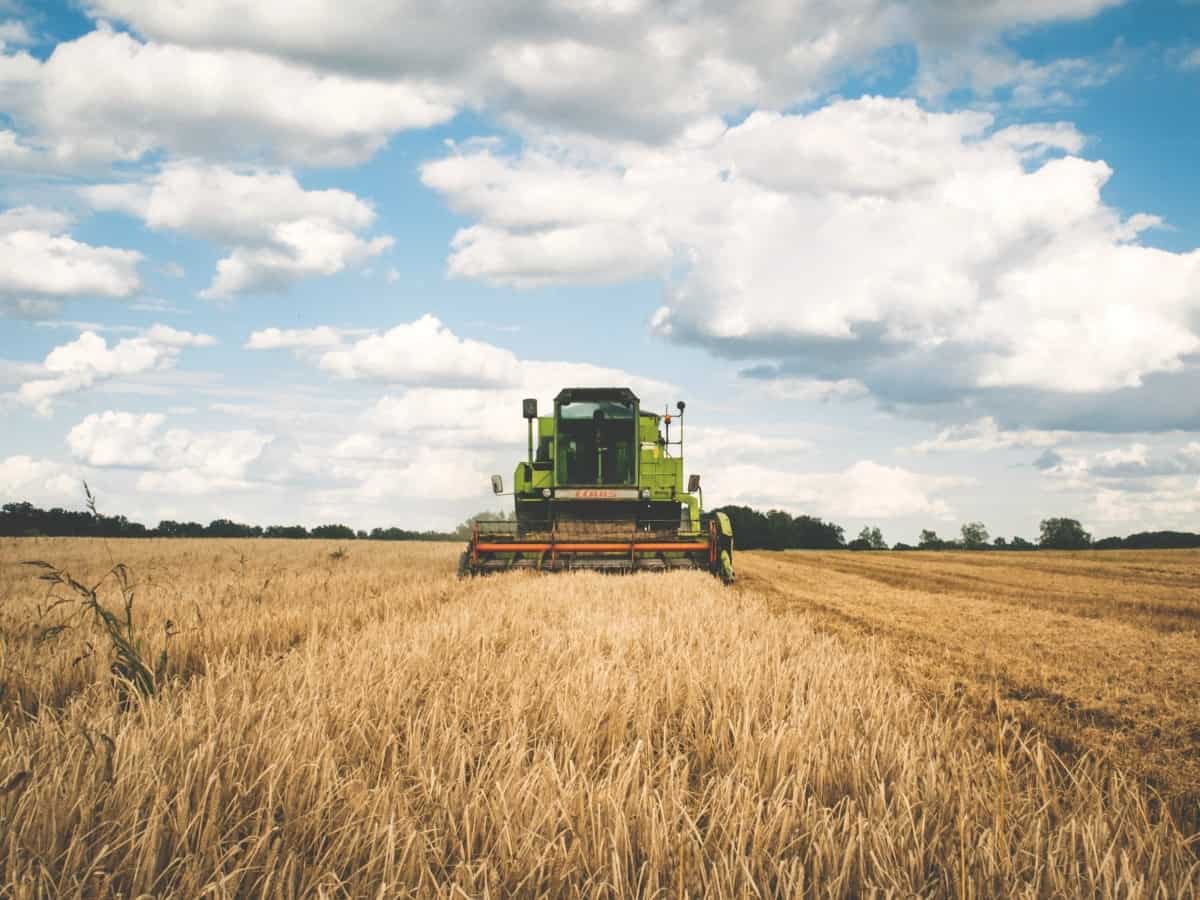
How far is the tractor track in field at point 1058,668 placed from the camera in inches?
179

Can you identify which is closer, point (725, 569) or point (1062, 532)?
point (725, 569)

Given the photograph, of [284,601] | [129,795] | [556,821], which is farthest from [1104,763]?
[284,601]

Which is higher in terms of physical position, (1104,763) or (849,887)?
(849,887)

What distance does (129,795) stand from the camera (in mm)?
2246

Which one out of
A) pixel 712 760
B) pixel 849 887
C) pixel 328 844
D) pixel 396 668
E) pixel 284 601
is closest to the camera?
pixel 849 887

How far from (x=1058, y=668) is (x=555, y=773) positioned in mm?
5990

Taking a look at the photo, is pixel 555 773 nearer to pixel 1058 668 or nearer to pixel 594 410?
pixel 1058 668

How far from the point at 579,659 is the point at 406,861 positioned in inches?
104

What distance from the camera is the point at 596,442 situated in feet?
56.4

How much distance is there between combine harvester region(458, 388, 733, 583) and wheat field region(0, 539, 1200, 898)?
26.4ft

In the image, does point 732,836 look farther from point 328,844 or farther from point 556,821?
point 328,844

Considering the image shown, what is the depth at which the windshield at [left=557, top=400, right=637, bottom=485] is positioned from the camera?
17031 millimetres

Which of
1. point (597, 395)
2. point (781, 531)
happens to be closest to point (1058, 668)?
point (597, 395)

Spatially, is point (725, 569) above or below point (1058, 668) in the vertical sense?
above
